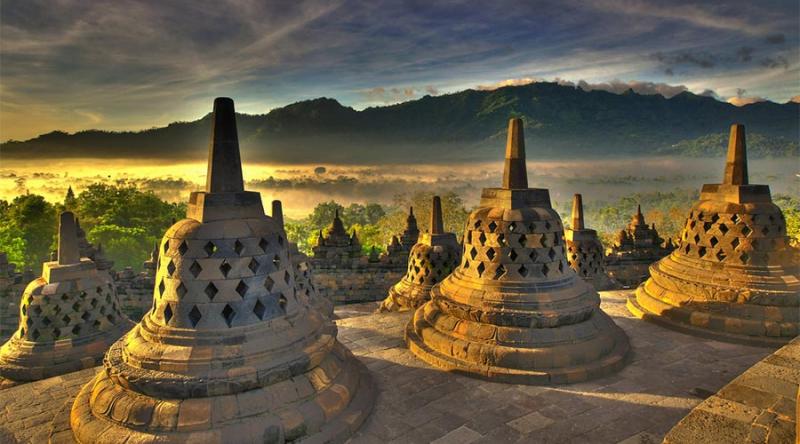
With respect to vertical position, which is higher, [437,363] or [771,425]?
[771,425]

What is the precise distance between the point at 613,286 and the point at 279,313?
15513mm

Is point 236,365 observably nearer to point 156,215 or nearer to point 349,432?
point 349,432

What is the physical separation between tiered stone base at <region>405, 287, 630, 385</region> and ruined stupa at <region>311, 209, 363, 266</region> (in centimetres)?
1911

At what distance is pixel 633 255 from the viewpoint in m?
25.9

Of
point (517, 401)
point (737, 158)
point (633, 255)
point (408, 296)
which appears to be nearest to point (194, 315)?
point (517, 401)

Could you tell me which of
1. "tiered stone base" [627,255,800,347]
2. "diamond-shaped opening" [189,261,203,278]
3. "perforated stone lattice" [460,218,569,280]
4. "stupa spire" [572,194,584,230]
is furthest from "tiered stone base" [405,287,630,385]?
"stupa spire" [572,194,584,230]

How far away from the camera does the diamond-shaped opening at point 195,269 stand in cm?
517

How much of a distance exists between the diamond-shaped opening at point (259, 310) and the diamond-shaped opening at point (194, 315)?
1.85 feet

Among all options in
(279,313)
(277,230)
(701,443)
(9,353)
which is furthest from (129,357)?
(9,353)

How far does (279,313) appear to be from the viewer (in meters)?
5.48

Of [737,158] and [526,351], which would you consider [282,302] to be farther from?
Result: [737,158]

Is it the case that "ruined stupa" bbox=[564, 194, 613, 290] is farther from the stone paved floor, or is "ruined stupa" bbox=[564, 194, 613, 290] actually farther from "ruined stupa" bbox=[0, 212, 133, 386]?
"ruined stupa" bbox=[0, 212, 133, 386]

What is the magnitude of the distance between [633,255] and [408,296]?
1715cm

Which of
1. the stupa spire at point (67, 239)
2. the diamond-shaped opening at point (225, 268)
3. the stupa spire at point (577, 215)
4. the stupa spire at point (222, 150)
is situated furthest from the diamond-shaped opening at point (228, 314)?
the stupa spire at point (577, 215)
